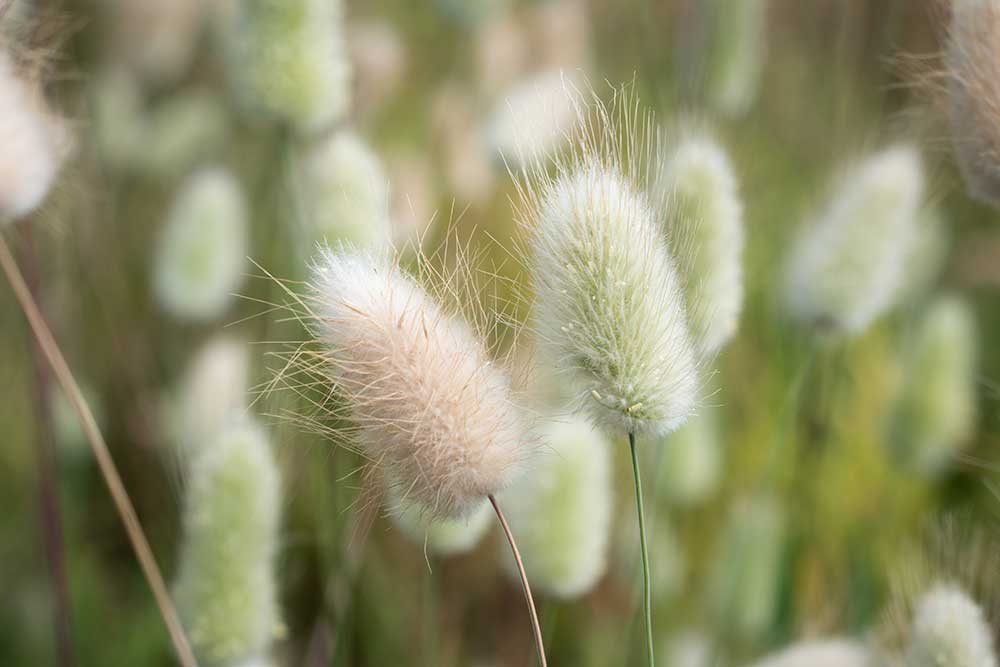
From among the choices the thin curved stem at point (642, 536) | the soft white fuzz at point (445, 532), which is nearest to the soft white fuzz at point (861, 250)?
the soft white fuzz at point (445, 532)

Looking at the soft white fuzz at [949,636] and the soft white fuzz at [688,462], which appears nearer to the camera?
the soft white fuzz at [949,636]

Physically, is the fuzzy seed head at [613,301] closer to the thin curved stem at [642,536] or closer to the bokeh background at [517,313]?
the thin curved stem at [642,536]

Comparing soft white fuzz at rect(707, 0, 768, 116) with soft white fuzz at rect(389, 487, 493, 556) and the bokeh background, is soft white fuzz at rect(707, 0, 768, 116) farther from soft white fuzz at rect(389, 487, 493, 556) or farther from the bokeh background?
soft white fuzz at rect(389, 487, 493, 556)

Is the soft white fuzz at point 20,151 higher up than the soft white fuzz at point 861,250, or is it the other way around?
the soft white fuzz at point 20,151

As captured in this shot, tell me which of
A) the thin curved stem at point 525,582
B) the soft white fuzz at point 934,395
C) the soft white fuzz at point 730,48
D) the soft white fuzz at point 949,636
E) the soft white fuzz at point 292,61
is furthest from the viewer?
the soft white fuzz at point 730,48

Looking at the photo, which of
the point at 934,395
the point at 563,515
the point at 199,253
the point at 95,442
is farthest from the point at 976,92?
the point at 199,253

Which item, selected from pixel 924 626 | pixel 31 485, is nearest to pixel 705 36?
pixel 924 626
